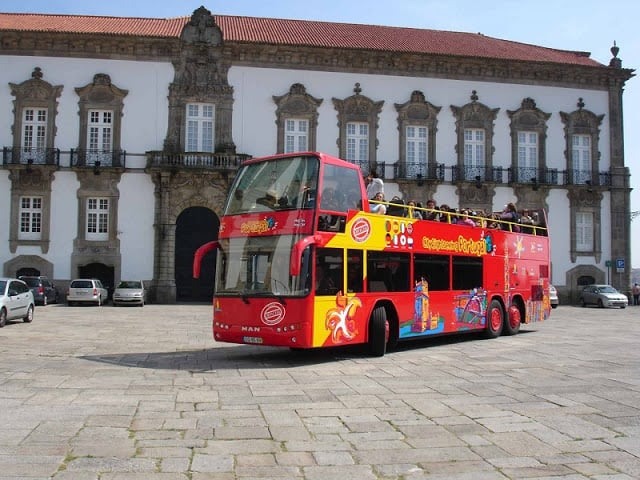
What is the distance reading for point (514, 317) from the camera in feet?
60.9

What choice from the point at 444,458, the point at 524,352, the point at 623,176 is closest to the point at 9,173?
the point at 524,352

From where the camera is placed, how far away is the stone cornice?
112 feet

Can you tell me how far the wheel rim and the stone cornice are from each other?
74.7ft

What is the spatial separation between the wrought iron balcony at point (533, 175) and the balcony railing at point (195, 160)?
53.4 feet

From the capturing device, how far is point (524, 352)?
46.2ft

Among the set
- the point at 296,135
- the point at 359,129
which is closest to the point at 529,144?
the point at 359,129

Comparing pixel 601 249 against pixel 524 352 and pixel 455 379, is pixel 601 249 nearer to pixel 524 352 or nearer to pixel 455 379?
pixel 524 352

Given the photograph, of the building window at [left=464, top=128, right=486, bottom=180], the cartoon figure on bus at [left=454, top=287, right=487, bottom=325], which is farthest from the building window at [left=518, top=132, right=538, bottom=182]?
the cartoon figure on bus at [left=454, top=287, right=487, bottom=325]

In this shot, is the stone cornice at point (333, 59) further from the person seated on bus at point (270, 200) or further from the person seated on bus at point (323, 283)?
the person seated on bus at point (323, 283)

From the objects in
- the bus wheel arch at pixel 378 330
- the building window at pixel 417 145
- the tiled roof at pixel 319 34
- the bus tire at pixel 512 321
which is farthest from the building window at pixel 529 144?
the bus wheel arch at pixel 378 330

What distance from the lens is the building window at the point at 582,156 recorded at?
39562 millimetres

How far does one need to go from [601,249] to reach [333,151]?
700 inches

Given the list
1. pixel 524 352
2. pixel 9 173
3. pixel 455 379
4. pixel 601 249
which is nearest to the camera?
pixel 455 379

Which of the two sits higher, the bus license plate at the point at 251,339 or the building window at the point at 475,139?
the building window at the point at 475,139
